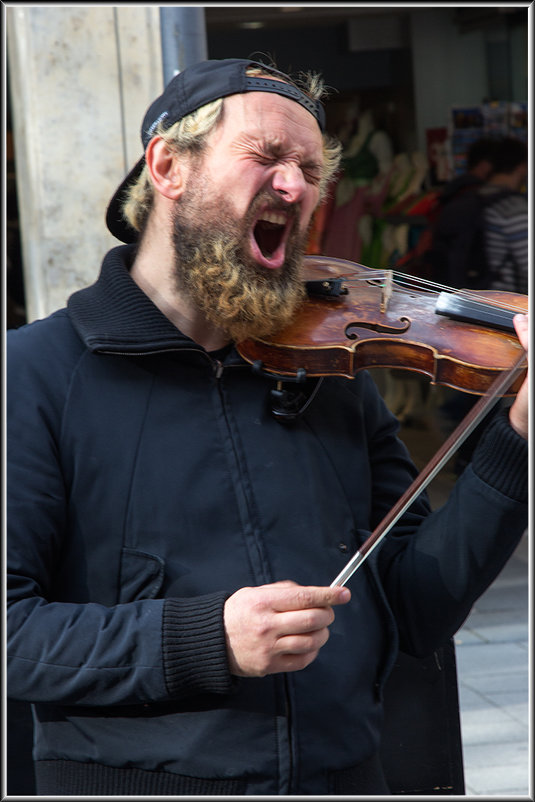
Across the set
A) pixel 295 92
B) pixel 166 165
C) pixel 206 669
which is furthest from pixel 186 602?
pixel 295 92

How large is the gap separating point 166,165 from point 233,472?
0.54m

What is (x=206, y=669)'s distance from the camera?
4.65 ft

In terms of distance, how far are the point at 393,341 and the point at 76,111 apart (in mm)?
2235

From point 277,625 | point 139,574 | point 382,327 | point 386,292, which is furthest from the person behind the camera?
point 386,292

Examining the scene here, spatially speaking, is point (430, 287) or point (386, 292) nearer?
point (386, 292)

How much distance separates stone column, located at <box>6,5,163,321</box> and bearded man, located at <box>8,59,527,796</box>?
1.95 meters

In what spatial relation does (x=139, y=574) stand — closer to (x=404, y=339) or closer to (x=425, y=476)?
(x=425, y=476)

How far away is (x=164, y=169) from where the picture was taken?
1711mm

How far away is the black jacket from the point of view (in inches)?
56.1

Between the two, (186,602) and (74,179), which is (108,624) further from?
(74,179)

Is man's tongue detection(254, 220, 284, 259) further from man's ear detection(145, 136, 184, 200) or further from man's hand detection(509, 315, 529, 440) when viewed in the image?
man's hand detection(509, 315, 529, 440)

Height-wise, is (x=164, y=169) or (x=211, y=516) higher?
(x=164, y=169)

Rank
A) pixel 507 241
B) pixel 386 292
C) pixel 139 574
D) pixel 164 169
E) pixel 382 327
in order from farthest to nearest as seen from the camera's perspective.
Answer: pixel 507 241 < pixel 386 292 < pixel 382 327 < pixel 164 169 < pixel 139 574

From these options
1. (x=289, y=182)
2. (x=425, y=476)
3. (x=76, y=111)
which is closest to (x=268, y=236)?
(x=289, y=182)
